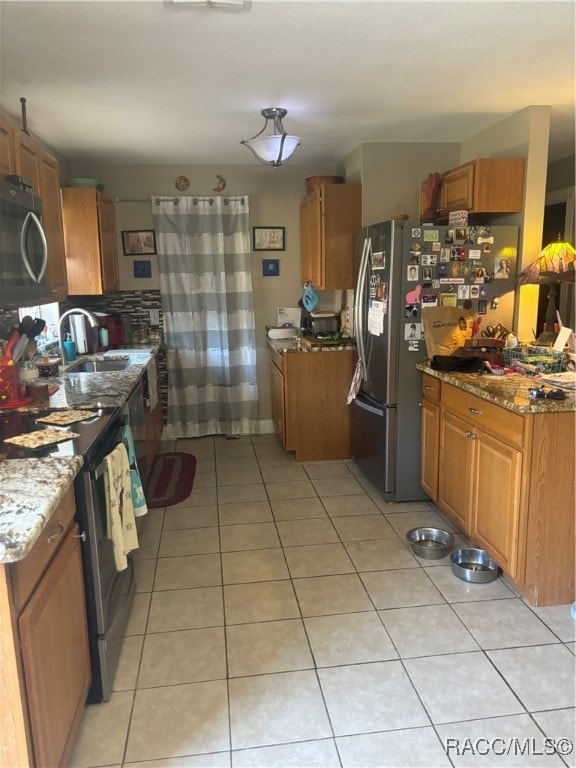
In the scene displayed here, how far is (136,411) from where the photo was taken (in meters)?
3.15

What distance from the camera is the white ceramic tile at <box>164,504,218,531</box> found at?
3219mm

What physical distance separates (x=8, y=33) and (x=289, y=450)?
3.05 meters

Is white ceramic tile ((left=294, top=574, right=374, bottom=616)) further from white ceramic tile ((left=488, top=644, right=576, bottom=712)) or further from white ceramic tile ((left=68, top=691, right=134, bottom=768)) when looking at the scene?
white ceramic tile ((left=68, top=691, right=134, bottom=768))

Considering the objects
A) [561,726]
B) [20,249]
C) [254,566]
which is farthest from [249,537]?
[20,249]

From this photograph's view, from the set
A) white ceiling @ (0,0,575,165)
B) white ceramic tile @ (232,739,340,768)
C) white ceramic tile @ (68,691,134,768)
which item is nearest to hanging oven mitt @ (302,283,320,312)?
white ceiling @ (0,0,575,165)

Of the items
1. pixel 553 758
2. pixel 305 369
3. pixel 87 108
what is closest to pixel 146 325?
pixel 305 369

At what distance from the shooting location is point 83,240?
3850 mm

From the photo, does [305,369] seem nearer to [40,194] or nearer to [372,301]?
[372,301]

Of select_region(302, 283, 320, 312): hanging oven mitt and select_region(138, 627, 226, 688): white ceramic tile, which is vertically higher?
select_region(302, 283, 320, 312): hanging oven mitt

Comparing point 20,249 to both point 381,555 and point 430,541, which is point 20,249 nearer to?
point 381,555

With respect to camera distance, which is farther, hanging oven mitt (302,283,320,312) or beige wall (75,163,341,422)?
hanging oven mitt (302,283,320,312)

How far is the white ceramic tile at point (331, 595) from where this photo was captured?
2.39m

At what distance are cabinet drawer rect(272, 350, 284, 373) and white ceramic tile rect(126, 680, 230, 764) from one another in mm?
2497

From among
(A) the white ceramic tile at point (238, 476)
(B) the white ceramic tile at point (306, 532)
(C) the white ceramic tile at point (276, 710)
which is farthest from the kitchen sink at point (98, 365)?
(C) the white ceramic tile at point (276, 710)
